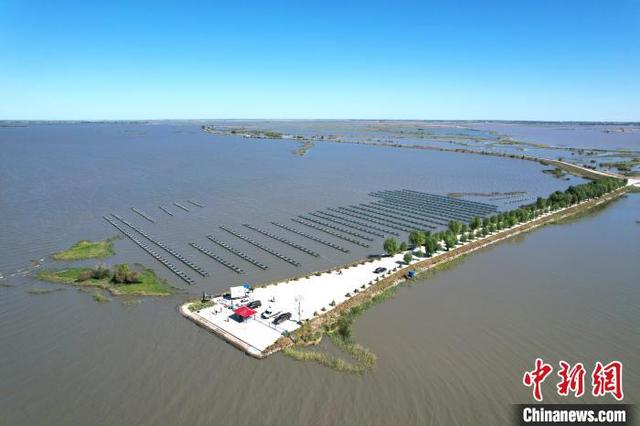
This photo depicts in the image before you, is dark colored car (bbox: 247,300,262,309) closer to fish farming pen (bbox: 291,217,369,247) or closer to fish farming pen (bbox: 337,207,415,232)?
fish farming pen (bbox: 291,217,369,247)

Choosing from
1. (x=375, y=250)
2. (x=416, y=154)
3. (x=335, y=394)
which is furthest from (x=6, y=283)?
(x=416, y=154)

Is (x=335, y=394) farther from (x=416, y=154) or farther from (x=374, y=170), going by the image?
(x=416, y=154)

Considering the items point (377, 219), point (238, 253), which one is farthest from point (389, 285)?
point (377, 219)

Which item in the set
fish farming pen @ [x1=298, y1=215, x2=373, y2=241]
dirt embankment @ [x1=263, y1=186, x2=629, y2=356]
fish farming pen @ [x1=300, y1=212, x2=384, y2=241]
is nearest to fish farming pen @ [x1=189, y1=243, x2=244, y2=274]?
dirt embankment @ [x1=263, y1=186, x2=629, y2=356]

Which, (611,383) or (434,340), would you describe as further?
(434,340)

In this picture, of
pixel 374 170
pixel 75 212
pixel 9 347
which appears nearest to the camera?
pixel 9 347

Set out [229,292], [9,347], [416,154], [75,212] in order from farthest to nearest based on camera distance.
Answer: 1. [416,154]
2. [75,212]
3. [229,292]
4. [9,347]
